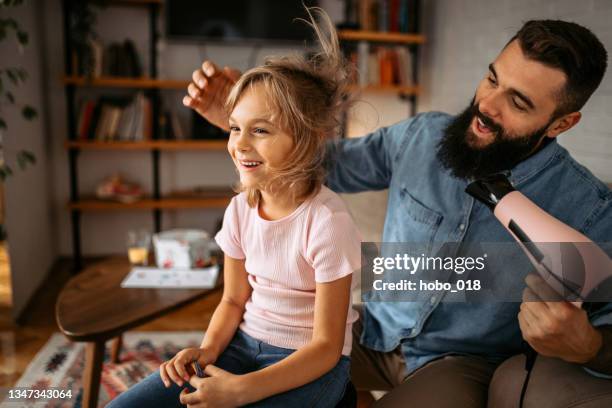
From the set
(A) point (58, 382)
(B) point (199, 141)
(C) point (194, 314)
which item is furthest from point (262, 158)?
(B) point (199, 141)

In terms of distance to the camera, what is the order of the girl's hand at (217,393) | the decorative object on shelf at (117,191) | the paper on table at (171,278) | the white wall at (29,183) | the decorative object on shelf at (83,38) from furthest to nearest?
1. the decorative object on shelf at (117,191)
2. the decorative object on shelf at (83,38)
3. the white wall at (29,183)
4. the paper on table at (171,278)
5. the girl's hand at (217,393)

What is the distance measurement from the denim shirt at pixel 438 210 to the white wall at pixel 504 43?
3 centimetres

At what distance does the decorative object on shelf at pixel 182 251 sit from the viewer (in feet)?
4.91

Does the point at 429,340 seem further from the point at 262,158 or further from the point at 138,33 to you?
the point at 138,33

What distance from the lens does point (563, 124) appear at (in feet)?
1.95

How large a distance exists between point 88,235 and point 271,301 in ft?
8.46

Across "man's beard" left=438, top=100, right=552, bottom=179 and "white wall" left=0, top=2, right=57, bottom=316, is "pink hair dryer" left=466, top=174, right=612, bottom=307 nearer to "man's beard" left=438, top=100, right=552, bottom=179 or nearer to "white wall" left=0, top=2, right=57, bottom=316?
"man's beard" left=438, top=100, right=552, bottom=179

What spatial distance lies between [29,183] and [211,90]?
1963 mm

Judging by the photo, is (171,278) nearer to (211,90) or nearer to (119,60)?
(211,90)

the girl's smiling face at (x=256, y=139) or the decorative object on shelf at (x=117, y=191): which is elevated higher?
the girl's smiling face at (x=256, y=139)

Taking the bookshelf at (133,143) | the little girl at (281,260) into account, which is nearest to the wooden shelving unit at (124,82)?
the bookshelf at (133,143)

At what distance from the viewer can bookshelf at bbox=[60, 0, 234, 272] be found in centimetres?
271

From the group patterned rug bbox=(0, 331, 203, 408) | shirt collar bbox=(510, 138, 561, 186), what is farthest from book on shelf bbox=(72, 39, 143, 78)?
shirt collar bbox=(510, 138, 561, 186)

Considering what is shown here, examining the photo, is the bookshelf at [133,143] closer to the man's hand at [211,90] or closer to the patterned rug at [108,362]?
the patterned rug at [108,362]
